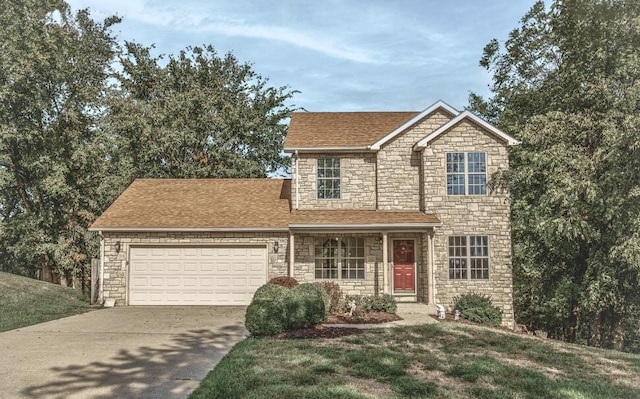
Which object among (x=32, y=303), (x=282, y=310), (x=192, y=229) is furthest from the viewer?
(x=32, y=303)

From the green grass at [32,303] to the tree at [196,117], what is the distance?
24.6 feet

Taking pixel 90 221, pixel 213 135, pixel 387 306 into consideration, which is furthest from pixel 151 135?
pixel 387 306

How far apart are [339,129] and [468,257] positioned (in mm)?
6900

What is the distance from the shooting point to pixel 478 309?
1523cm

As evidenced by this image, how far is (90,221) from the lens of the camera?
25.1 m

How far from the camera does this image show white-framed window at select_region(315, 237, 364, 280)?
16953mm

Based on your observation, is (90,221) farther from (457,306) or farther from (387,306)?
(457,306)

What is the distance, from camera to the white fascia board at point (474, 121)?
1661cm

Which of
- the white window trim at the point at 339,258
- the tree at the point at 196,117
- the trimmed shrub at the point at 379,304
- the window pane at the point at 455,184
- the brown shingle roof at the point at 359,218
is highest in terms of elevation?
the tree at the point at 196,117

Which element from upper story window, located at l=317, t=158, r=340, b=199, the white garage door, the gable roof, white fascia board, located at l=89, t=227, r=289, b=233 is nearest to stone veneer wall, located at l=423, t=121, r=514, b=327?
the gable roof

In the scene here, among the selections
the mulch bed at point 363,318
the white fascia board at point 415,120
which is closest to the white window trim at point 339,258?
the mulch bed at point 363,318

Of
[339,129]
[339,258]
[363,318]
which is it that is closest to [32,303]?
[339,258]

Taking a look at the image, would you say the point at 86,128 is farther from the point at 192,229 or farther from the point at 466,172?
the point at 466,172

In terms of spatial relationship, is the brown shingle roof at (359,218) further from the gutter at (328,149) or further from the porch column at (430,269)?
the gutter at (328,149)
